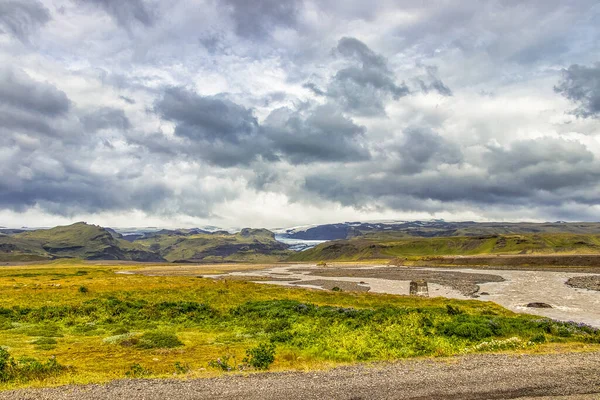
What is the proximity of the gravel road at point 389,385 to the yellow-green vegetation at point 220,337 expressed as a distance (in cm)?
206

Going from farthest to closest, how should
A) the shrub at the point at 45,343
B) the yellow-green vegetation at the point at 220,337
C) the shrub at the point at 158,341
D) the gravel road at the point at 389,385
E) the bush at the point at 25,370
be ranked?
the shrub at the point at 158,341
the shrub at the point at 45,343
the yellow-green vegetation at the point at 220,337
the bush at the point at 25,370
the gravel road at the point at 389,385

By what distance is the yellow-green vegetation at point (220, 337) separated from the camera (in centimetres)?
2217

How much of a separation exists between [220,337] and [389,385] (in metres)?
17.5

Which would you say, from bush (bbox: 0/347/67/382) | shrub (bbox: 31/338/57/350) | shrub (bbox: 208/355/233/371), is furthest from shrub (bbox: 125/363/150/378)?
shrub (bbox: 31/338/57/350)

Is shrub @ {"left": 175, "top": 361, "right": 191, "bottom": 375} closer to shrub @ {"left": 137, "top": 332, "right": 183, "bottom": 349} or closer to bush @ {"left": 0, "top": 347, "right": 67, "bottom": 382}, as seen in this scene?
bush @ {"left": 0, "top": 347, "right": 67, "bottom": 382}

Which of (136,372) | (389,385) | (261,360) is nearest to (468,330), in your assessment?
(389,385)

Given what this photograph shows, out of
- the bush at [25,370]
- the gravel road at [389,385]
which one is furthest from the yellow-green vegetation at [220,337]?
the gravel road at [389,385]

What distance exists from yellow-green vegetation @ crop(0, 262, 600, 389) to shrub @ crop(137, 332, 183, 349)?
0.23 ft

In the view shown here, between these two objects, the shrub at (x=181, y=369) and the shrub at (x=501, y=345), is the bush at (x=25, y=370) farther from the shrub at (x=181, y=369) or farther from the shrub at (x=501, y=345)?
the shrub at (x=501, y=345)

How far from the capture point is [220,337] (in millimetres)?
31672

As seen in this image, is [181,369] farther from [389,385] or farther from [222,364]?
[389,385]

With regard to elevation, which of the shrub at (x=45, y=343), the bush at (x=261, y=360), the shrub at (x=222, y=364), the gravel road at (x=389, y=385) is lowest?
the shrub at (x=45, y=343)

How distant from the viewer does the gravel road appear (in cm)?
1631

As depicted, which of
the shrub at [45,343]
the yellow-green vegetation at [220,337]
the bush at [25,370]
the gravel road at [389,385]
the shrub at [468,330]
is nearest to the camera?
the gravel road at [389,385]
